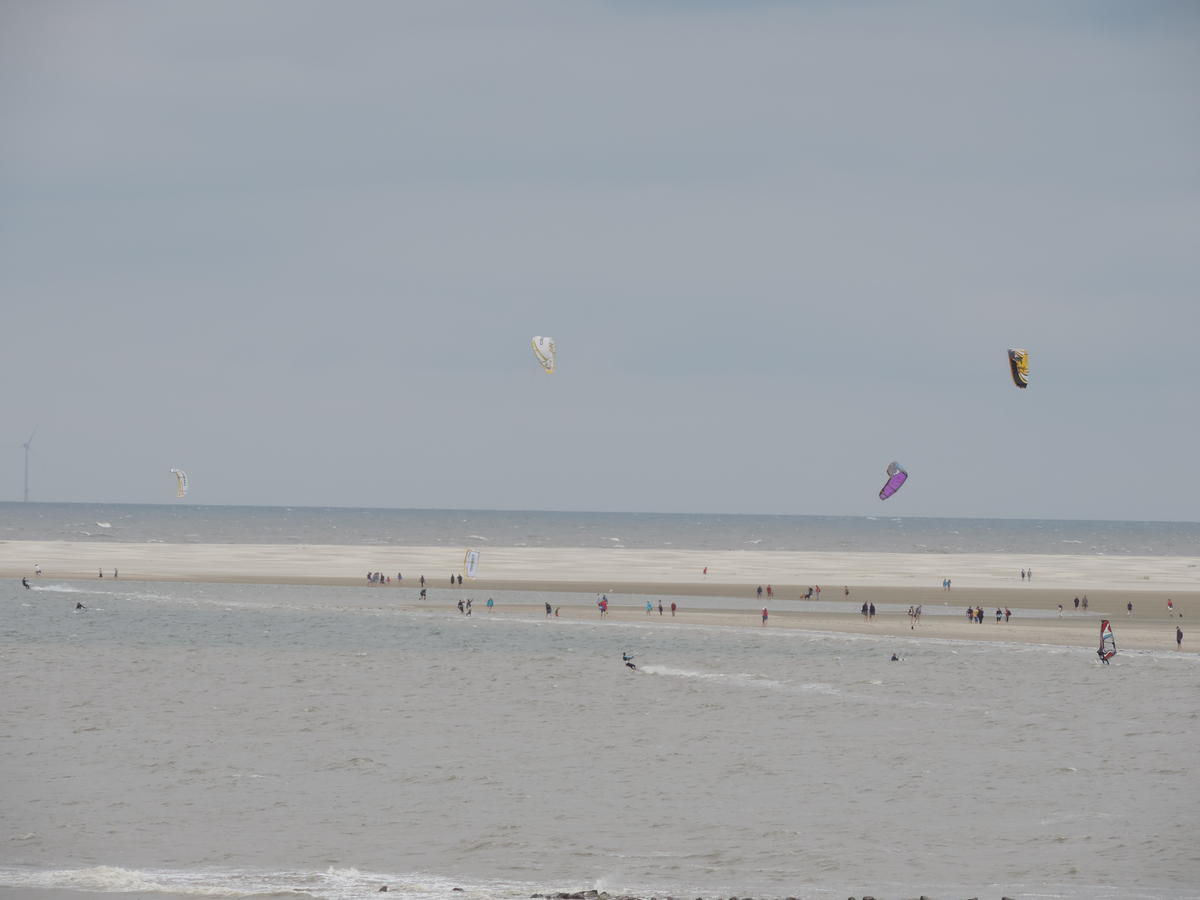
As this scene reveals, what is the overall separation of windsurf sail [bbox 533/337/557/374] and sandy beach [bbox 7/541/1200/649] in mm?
12779

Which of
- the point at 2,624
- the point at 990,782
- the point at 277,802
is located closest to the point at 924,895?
the point at 990,782

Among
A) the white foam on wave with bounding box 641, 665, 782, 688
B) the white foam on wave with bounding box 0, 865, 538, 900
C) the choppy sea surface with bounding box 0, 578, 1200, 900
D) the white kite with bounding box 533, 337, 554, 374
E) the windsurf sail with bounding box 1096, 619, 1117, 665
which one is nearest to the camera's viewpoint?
the white foam on wave with bounding box 0, 865, 538, 900

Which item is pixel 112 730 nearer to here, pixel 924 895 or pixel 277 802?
pixel 277 802

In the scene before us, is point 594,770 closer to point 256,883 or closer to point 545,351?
point 256,883

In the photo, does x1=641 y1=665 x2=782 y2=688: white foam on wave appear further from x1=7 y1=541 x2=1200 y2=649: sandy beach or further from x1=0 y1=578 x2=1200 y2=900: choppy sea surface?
x1=7 y1=541 x2=1200 y2=649: sandy beach

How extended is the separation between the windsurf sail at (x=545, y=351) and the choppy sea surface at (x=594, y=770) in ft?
42.9

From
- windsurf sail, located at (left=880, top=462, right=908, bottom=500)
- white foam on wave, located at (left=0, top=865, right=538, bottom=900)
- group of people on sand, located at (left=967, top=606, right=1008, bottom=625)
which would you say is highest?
windsurf sail, located at (left=880, top=462, right=908, bottom=500)

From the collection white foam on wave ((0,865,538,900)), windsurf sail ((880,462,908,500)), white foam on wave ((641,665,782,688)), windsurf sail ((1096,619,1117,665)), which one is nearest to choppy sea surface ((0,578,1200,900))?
white foam on wave ((0,865,538,900))

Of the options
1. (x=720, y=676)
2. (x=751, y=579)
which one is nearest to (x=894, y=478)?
(x=720, y=676)

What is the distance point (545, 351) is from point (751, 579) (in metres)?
40.0

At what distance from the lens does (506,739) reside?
3188 centimetres

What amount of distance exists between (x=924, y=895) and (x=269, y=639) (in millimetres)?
36540

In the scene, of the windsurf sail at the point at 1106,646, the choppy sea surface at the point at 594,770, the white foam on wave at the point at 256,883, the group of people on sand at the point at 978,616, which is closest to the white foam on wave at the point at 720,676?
the choppy sea surface at the point at 594,770

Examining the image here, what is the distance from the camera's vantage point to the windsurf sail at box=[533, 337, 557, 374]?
183 feet
